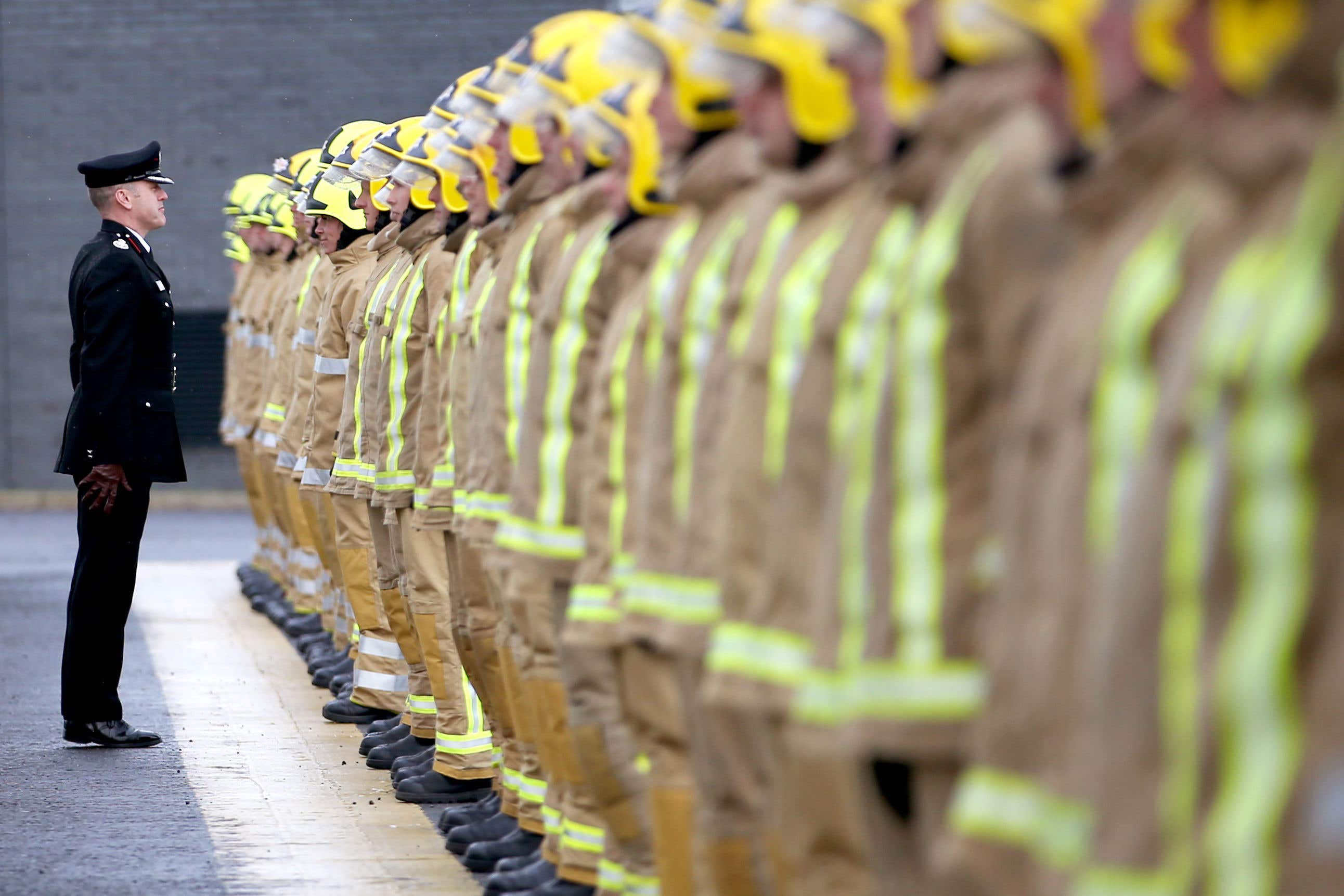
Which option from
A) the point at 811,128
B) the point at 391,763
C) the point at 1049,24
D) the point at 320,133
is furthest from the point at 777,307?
the point at 320,133

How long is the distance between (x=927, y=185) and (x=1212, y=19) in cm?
94

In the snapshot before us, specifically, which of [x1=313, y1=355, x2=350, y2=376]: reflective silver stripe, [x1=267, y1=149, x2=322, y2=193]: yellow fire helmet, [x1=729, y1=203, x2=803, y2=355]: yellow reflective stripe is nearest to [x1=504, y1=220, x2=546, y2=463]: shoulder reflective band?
[x1=729, y1=203, x2=803, y2=355]: yellow reflective stripe

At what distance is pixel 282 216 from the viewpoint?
49.1 ft

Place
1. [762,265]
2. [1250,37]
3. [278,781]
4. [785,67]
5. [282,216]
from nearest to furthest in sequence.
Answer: [1250,37] → [785,67] → [762,265] → [278,781] → [282,216]

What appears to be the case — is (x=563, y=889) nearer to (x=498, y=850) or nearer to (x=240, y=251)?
(x=498, y=850)

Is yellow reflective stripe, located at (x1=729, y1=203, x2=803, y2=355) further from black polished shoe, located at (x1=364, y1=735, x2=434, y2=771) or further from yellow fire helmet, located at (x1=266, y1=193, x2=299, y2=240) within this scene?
yellow fire helmet, located at (x1=266, y1=193, x2=299, y2=240)

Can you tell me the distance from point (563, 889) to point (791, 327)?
247cm

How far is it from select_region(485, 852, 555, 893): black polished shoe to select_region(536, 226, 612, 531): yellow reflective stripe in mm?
1140

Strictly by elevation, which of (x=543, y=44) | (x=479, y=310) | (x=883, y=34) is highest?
(x=883, y=34)

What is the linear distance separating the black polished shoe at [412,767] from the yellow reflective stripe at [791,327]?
4422 millimetres

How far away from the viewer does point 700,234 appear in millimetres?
4785

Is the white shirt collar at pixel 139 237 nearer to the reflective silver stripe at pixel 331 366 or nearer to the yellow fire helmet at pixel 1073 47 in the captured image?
the reflective silver stripe at pixel 331 366

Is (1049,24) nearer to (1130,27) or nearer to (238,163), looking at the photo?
(1130,27)

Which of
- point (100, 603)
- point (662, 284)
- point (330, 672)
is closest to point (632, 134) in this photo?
point (662, 284)
